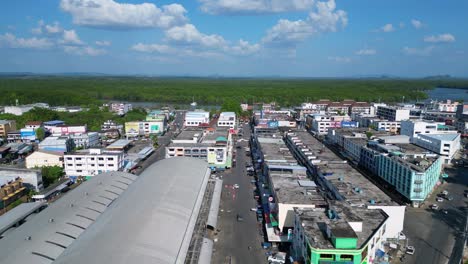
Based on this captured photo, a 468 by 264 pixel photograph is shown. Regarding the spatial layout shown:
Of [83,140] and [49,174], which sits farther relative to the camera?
[83,140]

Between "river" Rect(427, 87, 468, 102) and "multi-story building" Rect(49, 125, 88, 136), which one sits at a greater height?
"river" Rect(427, 87, 468, 102)

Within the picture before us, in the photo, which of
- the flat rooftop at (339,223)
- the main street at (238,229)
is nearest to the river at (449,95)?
the main street at (238,229)

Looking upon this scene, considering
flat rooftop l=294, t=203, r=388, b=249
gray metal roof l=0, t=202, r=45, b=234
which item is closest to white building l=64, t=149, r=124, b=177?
gray metal roof l=0, t=202, r=45, b=234

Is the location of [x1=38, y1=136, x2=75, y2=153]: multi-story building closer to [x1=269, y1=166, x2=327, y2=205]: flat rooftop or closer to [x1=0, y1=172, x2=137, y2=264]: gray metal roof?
[x1=0, y1=172, x2=137, y2=264]: gray metal roof

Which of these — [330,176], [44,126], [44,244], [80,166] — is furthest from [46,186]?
[44,126]

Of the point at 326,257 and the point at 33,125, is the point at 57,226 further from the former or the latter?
the point at 33,125

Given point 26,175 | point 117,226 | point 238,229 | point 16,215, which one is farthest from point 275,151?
point 16,215
